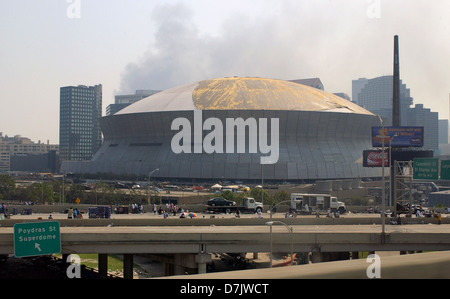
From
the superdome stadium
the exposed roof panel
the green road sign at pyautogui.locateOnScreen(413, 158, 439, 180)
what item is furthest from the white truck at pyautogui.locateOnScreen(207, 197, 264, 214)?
the exposed roof panel

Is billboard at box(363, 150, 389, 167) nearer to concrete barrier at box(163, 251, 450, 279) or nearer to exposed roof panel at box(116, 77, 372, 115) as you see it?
exposed roof panel at box(116, 77, 372, 115)

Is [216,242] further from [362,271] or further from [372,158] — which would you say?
[372,158]

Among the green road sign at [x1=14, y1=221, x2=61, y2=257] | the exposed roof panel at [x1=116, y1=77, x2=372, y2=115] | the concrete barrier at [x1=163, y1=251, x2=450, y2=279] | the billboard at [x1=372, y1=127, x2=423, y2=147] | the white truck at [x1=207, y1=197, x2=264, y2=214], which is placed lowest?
the white truck at [x1=207, y1=197, x2=264, y2=214]

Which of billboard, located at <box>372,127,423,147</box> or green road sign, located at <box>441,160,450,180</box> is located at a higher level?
billboard, located at <box>372,127,423,147</box>

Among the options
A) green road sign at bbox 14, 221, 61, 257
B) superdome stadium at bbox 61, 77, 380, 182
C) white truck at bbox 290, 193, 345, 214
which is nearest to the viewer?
green road sign at bbox 14, 221, 61, 257

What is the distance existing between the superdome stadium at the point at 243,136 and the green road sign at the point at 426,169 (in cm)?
5086

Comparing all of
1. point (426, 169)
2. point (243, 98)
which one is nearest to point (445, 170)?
point (426, 169)

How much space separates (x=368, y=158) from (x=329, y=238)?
4604 centimetres

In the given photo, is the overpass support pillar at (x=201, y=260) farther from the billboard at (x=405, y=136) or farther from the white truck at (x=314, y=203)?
the billboard at (x=405, y=136)

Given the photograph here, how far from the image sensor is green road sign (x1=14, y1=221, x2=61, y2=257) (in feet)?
74.8

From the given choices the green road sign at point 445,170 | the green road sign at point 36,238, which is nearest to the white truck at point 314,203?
the green road sign at point 445,170

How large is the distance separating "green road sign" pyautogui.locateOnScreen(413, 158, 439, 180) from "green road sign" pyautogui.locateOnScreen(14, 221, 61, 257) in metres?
37.4

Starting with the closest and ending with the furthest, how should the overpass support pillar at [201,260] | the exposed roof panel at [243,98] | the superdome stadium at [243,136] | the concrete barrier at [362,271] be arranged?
the concrete barrier at [362,271], the overpass support pillar at [201,260], the superdome stadium at [243,136], the exposed roof panel at [243,98]

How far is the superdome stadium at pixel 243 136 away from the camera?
345 ft
